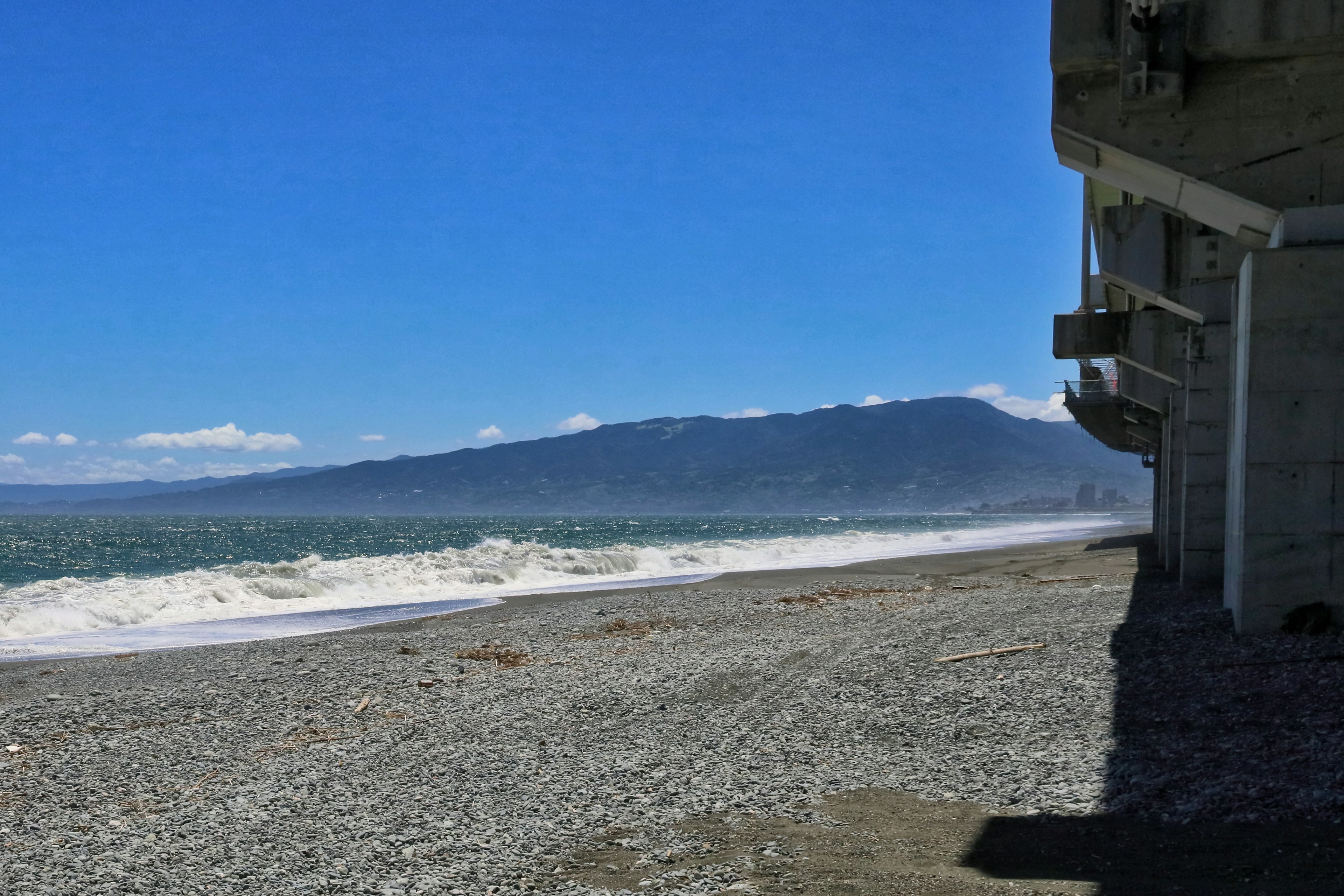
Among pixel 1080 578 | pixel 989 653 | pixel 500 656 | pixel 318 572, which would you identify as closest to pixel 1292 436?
pixel 989 653

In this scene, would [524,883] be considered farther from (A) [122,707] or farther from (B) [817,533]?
(B) [817,533]

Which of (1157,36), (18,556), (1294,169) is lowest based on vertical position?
(18,556)

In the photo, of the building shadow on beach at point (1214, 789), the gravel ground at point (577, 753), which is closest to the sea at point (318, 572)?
the gravel ground at point (577, 753)

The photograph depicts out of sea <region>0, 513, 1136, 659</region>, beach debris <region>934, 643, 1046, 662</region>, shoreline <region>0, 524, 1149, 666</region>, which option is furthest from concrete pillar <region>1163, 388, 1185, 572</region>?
sea <region>0, 513, 1136, 659</region>

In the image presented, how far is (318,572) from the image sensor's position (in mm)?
34406

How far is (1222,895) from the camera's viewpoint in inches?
173

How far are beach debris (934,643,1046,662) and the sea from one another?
12.3 m

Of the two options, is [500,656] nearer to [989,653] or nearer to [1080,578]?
[989,653]

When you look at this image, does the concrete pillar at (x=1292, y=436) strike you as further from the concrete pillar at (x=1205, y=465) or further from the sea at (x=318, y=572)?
the sea at (x=318, y=572)

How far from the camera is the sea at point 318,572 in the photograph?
21641 mm

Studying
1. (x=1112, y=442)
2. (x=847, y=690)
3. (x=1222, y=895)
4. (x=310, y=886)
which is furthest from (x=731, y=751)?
(x=1112, y=442)

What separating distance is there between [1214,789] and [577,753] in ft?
13.0

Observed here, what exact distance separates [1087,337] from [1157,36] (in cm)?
1282

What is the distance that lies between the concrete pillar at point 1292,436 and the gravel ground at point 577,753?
1.98 ft
